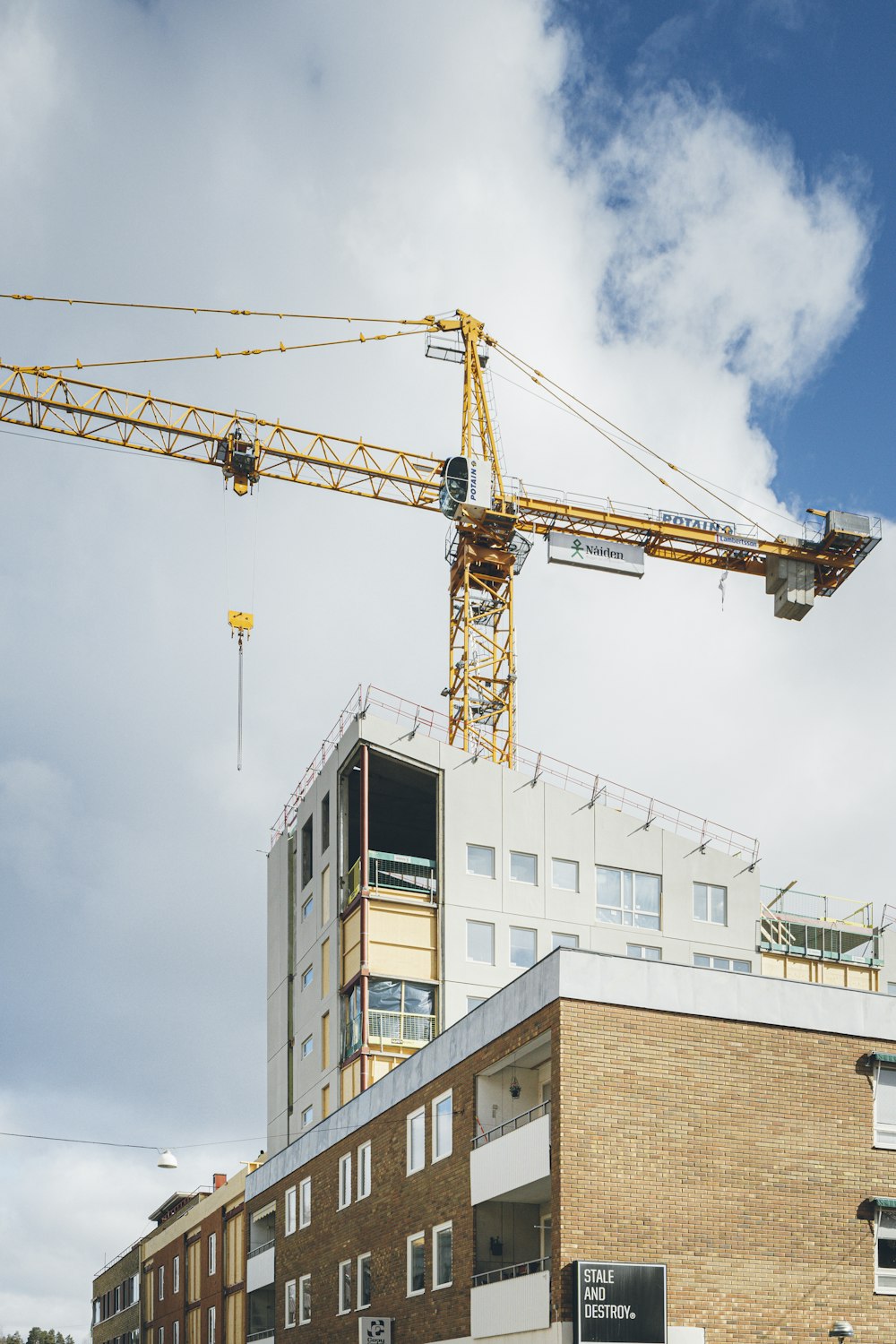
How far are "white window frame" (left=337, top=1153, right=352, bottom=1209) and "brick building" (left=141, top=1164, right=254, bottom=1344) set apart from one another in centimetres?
1354

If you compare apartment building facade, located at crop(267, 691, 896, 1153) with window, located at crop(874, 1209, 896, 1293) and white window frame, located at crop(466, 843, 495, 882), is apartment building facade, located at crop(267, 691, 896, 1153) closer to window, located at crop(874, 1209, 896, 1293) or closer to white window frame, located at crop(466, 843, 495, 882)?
white window frame, located at crop(466, 843, 495, 882)

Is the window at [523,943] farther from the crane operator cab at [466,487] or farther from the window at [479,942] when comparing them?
the crane operator cab at [466,487]

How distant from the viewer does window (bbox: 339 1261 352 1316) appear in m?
43.1

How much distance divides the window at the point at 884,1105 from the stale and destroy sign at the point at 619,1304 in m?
5.77

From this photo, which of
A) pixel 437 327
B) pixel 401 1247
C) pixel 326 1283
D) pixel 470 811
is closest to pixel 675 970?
pixel 401 1247

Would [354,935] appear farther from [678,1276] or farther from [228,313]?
[228,313]

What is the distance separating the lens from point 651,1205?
31250 millimetres

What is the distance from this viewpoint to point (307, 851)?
68250 mm

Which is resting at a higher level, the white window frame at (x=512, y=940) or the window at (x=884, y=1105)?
the white window frame at (x=512, y=940)

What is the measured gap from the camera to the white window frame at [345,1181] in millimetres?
44156

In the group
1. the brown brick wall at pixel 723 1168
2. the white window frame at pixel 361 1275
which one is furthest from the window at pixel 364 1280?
the brown brick wall at pixel 723 1168

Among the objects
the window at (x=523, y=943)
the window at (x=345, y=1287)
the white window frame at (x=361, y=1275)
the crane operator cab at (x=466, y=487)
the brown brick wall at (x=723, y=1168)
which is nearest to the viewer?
the brown brick wall at (x=723, y=1168)

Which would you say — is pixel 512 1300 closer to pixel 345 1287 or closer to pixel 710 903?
pixel 345 1287

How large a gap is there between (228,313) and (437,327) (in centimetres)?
1104
